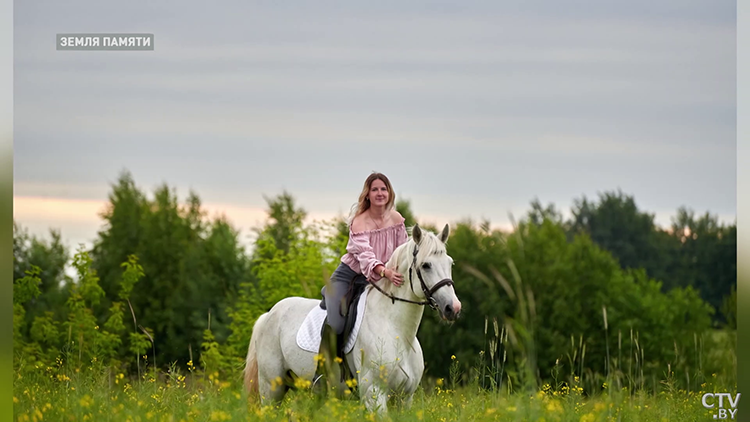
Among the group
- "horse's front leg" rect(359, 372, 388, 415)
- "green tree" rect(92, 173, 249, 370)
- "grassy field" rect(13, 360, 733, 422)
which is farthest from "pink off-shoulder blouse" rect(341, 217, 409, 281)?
"green tree" rect(92, 173, 249, 370)

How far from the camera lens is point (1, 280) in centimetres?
893

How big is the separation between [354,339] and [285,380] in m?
1.38

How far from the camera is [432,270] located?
7594 mm

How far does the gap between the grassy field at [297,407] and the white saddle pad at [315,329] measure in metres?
0.63

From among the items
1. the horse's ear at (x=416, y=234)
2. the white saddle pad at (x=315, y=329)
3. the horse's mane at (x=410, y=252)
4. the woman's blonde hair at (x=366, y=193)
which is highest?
the woman's blonde hair at (x=366, y=193)

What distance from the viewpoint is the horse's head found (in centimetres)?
742

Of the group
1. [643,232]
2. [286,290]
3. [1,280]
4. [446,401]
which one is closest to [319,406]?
[446,401]

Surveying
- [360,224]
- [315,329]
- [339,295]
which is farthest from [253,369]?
[360,224]

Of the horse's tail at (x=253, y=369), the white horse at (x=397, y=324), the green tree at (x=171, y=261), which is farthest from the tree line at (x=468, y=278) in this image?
the white horse at (x=397, y=324)

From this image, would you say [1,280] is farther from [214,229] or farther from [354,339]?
[214,229]

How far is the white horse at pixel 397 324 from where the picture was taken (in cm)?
749

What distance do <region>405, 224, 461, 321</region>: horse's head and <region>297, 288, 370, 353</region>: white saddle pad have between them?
707 millimetres

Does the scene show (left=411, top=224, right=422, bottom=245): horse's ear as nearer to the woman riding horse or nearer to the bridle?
the bridle

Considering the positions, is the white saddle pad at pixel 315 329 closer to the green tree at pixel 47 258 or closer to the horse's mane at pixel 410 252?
the horse's mane at pixel 410 252
